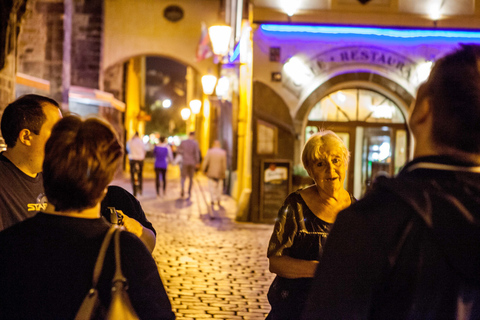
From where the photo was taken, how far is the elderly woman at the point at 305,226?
255 cm

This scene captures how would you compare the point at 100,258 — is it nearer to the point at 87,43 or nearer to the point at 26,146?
the point at 26,146

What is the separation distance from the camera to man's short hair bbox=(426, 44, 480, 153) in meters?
1.37

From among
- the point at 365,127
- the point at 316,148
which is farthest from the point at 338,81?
the point at 316,148

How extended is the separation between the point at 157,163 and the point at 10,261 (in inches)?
549

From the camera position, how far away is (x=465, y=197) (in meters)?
1.33

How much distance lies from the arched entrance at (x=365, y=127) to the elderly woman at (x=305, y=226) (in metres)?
9.49

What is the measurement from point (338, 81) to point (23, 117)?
10.2 m

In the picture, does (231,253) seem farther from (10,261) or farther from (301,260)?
(10,261)

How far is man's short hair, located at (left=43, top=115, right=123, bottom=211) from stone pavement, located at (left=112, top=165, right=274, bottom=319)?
11.8ft

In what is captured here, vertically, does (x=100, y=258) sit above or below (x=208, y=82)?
below

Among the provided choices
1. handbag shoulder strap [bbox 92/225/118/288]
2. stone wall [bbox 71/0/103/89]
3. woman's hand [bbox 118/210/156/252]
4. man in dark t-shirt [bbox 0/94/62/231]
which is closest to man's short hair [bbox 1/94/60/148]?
man in dark t-shirt [bbox 0/94/62/231]

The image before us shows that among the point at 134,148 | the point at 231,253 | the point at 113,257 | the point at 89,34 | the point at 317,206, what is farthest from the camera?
the point at 89,34

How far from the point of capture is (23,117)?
8.28ft

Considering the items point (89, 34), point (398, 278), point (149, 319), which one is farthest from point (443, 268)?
point (89, 34)
